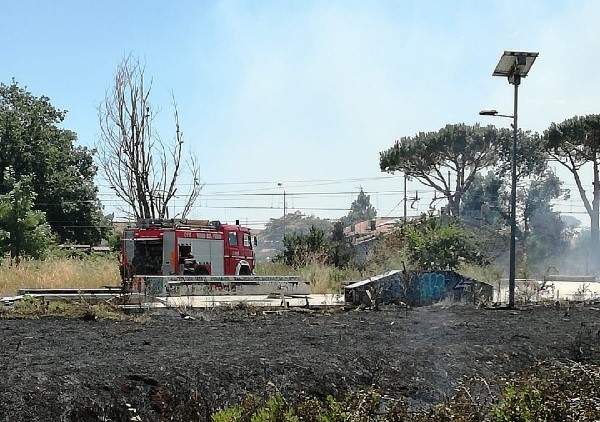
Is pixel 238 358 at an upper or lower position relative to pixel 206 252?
lower

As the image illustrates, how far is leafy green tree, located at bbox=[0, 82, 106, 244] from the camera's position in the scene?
4619cm

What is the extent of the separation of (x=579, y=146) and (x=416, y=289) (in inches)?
1176

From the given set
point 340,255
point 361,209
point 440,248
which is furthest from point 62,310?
point 361,209

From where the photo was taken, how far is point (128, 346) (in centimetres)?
1048

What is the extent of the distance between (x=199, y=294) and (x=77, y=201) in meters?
28.5

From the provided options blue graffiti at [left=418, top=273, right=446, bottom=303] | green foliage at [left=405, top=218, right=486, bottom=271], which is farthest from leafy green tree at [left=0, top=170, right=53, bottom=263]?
blue graffiti at [left=418, top=273, right=446, bottom=303]

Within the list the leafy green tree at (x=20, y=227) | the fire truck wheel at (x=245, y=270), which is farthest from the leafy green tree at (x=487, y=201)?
the fire truck wheel at (x=245, y=270)

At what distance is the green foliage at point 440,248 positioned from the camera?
26.8m

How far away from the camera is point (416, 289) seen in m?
20.6

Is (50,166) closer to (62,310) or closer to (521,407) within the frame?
(62,310)

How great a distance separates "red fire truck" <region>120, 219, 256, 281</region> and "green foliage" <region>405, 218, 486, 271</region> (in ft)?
18.8

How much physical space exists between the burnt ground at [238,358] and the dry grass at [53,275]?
28.5ft

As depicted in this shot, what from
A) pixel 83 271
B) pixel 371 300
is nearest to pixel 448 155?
pixel 83 271

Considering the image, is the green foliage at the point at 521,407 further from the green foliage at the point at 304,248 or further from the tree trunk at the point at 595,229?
the tree trunk at the point at 595,229
